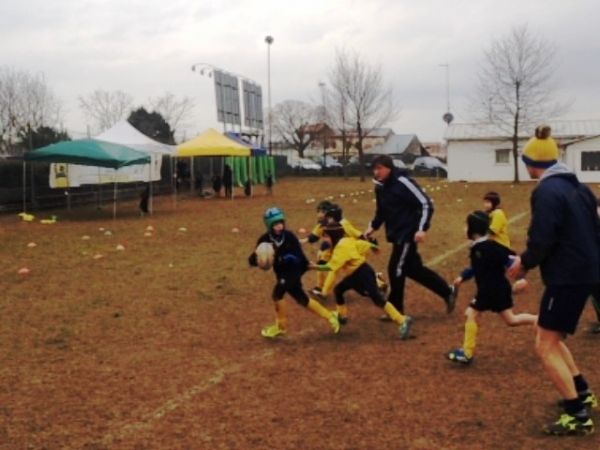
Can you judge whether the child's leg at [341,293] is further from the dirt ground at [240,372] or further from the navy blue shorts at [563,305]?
the navy blue shorts at [563,305]

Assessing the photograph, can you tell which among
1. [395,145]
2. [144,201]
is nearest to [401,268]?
[144,201]

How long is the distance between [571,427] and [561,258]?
3.55ft

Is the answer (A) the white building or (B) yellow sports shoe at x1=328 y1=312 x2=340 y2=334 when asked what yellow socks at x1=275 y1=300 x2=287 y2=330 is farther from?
(A) the white building

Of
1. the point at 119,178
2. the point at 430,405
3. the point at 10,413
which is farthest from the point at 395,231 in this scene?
the point at 119,178

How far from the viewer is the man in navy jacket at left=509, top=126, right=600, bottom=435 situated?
463 centimetres

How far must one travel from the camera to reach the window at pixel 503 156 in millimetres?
51000

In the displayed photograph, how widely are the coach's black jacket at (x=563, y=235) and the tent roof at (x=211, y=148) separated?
82.8ft

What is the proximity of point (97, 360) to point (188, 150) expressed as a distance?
2328 centimetres

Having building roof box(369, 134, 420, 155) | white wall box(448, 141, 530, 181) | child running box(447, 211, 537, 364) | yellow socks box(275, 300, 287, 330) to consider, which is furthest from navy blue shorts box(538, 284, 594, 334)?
building roof box(369, 134, 420, 155)

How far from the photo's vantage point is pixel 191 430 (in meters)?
5.03

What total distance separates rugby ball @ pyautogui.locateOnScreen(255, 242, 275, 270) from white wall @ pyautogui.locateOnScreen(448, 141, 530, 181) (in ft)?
150

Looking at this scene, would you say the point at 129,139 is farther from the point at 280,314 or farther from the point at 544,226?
the point at 544,226

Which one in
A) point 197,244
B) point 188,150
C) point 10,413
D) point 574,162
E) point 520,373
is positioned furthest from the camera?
point 574,162

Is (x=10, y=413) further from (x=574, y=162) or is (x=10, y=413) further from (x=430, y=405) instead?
(x=574, y=162)
